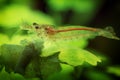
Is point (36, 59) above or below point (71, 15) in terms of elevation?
above

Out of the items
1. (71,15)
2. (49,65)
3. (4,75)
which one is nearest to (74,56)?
(49,65)

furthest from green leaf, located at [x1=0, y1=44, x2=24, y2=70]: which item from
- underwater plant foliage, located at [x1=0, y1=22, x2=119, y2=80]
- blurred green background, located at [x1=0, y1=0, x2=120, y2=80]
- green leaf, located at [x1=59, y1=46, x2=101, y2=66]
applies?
blurred green background, located at [x1=0, y1=0, x2=120, y2=80]

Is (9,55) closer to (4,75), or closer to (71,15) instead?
(4,75)

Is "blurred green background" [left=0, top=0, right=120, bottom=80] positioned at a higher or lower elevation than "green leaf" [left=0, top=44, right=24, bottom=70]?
lower

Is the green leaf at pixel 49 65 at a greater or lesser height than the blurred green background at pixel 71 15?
greater

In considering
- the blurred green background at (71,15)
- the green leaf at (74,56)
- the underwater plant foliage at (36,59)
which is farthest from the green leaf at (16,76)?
the blurred green background at (71,15)

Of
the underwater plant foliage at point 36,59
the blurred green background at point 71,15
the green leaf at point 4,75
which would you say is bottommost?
the blurred green background at point 71,15

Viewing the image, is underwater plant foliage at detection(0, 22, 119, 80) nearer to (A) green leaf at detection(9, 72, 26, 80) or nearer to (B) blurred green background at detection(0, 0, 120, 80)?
(A) green leaf at detection(9, 72, 26, 80)

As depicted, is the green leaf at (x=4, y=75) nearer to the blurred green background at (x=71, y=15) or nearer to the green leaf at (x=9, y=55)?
the green leaf at (x=9, y=55)
